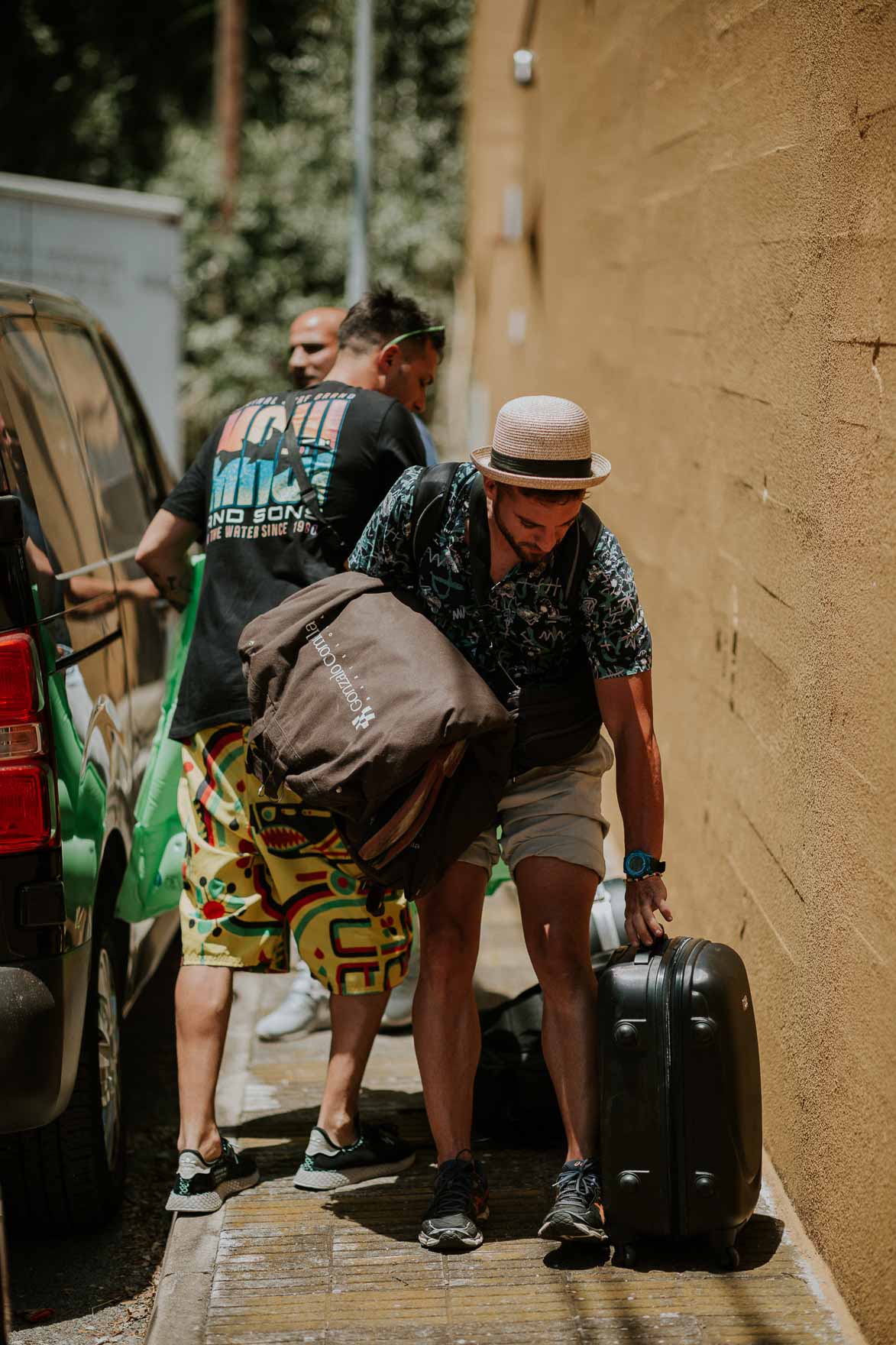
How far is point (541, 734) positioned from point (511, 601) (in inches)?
11.8

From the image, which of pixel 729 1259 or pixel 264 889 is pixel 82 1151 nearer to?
pixel 264 889

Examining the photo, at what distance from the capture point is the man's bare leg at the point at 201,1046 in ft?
12.1

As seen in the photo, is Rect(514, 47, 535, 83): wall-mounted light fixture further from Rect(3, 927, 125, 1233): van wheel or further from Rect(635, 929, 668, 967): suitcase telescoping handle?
Rect(635, 929, 668, 967): suitcase telescoping handle

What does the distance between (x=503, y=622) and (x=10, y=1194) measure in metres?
1.82

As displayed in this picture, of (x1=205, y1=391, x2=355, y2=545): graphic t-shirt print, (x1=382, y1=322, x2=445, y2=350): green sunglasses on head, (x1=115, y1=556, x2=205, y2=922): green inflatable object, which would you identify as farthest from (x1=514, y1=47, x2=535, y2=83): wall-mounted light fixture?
(x1=205, y1=391, x2=355, y2=545): graphic t-shirt print

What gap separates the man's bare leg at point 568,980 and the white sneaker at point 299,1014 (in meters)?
1.69

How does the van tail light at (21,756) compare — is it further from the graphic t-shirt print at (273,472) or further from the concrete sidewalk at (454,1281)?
the concrete sidewalk at (454,1281)

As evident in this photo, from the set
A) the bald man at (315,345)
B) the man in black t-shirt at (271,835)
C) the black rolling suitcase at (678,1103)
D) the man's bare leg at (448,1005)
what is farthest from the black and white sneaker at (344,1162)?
the bald man at (315,345)

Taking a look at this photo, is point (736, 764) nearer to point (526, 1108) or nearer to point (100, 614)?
point (526, 1108)

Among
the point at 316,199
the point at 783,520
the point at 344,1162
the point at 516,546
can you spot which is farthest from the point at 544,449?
the point at 316,199

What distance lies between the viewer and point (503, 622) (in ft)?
11.1

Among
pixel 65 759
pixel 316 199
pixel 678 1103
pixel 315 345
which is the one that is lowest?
pixel 678 1103

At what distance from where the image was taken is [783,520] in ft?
12.0

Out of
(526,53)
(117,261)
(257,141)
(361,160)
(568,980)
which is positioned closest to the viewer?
(568,980)
